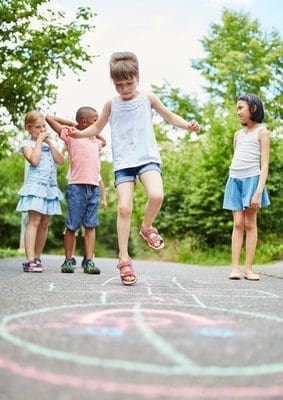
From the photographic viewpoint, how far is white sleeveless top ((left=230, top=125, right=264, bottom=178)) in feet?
15.2

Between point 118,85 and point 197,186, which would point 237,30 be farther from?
point 118,85

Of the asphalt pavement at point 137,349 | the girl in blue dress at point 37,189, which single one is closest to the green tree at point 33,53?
the girl in blue dress at point 37,189

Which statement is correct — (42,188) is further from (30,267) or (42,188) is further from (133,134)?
(133,134)

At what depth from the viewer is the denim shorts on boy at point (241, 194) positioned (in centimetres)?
A: 457

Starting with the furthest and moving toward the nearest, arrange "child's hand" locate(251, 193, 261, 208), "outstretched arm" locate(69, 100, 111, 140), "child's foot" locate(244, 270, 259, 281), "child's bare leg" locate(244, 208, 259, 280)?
"child's bare leg" locate(244, 208, 259, 280) → "child's foot" locate(244, 270, 259, 281) → "child's hand" locate(251, 193, 261, 208) → "outstretched arm" locate(69, 100, 111, 140)

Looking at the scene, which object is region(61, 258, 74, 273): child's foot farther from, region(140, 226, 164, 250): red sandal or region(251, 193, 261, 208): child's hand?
region(251, 193, 261, 208): child's hand

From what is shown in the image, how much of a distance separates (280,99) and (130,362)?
1858 centimetres

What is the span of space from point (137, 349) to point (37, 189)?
129 inches

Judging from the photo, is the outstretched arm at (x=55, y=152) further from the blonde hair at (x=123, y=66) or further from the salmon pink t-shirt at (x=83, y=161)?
the blonde hair at (x=123, y=66)

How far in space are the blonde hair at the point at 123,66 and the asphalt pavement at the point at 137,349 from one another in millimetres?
1557

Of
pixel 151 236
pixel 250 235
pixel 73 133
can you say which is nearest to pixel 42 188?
pixel 73 133

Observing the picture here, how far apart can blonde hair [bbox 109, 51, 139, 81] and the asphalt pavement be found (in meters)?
1.56

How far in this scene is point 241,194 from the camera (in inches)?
184

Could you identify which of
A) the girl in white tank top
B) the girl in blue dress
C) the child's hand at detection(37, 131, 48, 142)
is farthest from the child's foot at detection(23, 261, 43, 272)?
the girl in white tank top
